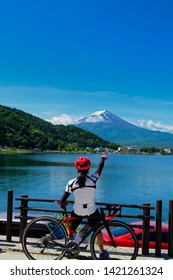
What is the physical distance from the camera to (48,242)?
6.26m

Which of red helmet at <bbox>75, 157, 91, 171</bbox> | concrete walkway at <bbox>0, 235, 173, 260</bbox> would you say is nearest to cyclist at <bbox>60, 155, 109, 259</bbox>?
red helmet at <bbox>75, 157, 91, 171</bbox>

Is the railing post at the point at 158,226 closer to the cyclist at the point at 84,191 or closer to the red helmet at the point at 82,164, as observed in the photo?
the cyclist at the point at 84,191

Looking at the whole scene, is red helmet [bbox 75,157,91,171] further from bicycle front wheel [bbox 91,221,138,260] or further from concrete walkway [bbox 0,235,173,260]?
concrete walkway [bbox 0,235,173,260]

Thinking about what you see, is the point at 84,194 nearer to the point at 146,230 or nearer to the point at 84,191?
the point at 84,191

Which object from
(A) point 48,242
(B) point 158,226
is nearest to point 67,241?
(A) point 48,242

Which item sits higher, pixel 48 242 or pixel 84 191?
pixel 84 191

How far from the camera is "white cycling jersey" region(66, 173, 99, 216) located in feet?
19.3

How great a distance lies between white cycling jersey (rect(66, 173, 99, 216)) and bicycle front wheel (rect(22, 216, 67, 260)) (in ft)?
1.54

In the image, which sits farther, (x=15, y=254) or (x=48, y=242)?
(x=15, y=254)

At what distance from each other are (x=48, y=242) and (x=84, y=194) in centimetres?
116

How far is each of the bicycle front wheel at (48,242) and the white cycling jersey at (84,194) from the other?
0.47 metres
